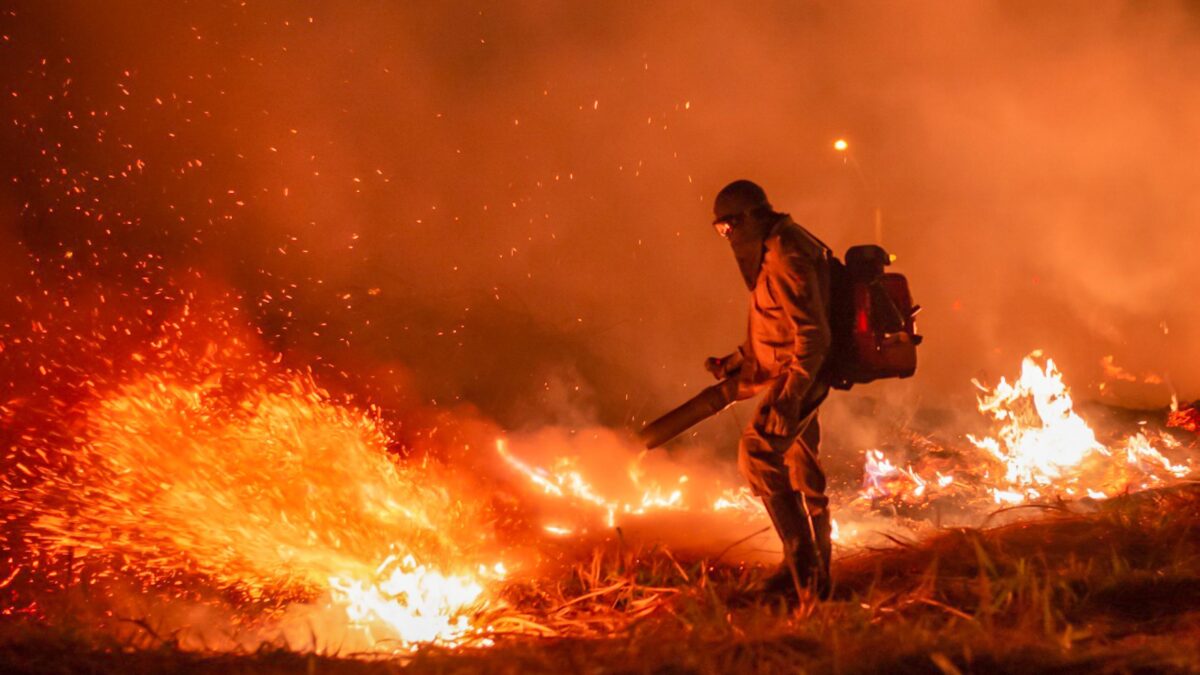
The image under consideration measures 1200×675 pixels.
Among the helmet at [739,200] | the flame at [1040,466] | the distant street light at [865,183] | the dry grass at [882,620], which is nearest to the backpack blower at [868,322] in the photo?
the helmet at [739,200]

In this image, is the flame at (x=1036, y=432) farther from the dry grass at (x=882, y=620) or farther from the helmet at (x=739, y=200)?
the helmet at (x=739, y=200)

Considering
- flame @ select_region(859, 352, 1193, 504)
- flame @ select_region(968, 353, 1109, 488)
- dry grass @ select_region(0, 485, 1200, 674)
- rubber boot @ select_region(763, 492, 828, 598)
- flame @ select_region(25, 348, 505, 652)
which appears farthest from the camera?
flame @ select_region(968, 353, 1109, 488)

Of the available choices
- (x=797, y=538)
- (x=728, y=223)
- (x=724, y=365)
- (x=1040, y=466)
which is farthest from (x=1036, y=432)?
(x=728, y=223)

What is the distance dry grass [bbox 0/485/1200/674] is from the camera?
8.59 ft

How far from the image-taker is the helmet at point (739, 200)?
3.97 m

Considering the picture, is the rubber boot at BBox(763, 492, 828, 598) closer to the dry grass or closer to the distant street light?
the dry grass

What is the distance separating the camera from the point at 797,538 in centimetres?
389

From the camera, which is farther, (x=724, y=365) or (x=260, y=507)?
(x=260, y=507)

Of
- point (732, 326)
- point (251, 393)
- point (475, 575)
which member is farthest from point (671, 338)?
point (475, 575)

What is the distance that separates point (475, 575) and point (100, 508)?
2764 millimetres

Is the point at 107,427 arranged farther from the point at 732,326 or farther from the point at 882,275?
the point at 732,326

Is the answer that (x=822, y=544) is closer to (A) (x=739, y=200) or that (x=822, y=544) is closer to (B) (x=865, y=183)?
(A) (x=739, y=200)

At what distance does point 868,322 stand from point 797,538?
1.00 metres

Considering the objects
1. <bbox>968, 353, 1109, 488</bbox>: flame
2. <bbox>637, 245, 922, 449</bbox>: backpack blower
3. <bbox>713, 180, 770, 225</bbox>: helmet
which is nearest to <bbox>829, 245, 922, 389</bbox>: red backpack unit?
<bbox>637, 245, 922, 449</bbox>: backpack blower
